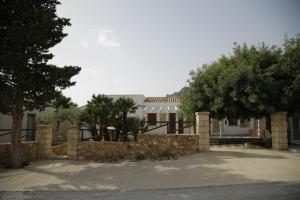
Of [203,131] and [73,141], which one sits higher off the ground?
[203,131]

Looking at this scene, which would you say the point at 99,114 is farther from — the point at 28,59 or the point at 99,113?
the point at 28,59

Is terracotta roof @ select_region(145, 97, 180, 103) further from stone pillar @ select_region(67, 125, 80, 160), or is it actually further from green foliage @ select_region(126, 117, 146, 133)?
stone pillar @ select_region(67, 125, 80, 160)

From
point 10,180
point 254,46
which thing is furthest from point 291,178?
point 254,46

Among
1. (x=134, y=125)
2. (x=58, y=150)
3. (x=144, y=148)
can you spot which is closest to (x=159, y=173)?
(x=144, y=148)

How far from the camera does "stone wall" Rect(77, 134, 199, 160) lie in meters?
12.7

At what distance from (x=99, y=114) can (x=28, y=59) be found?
4200mm

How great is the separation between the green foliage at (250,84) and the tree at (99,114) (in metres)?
5.31

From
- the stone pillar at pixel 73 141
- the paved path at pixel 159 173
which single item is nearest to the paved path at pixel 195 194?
the paved path at pixel 159 173

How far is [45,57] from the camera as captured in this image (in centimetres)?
1173

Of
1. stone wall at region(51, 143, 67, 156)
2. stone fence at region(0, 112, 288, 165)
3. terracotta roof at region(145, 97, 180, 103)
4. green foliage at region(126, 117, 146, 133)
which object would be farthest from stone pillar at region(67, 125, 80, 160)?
terracotta roof at region(145, 97, 180, 103)

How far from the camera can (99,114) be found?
44.6ft

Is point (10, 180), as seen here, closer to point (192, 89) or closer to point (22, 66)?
point (22, 66)

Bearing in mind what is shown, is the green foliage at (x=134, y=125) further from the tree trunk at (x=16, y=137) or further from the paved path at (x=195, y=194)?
the paved path at (x=195, y=194)

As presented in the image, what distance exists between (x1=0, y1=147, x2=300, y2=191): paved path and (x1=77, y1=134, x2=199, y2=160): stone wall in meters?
0.94
